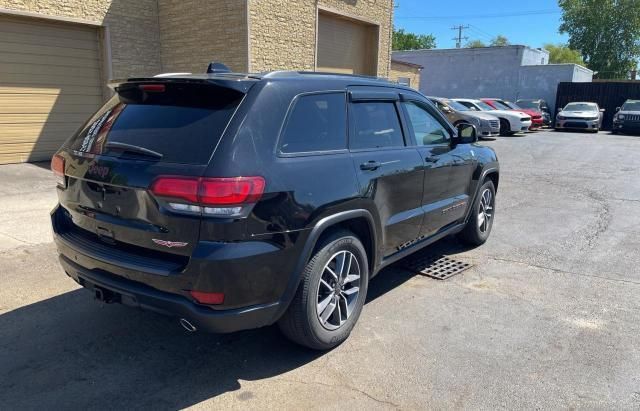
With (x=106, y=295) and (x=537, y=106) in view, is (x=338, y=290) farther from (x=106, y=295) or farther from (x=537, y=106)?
(x=537, y=106)

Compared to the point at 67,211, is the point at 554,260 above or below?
below

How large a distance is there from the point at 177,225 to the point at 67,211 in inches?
49.6

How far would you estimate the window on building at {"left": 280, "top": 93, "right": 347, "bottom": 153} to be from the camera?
3.17 metres

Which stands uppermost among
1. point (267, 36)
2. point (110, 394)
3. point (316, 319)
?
point (267, 36)

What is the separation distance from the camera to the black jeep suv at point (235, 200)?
2.76m

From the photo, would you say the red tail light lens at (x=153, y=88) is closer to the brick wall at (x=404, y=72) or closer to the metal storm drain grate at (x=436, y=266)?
the metal storm drain grate at (x=436, y=266)

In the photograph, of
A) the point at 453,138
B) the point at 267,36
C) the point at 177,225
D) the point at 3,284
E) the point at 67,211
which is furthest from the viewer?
the point at 267,36

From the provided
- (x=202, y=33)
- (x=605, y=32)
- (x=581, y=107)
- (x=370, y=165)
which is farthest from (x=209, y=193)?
(x=605, y=32)

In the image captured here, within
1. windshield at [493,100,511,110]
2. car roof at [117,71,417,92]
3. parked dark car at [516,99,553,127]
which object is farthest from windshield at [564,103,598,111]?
car roof at [117,71,417,92]

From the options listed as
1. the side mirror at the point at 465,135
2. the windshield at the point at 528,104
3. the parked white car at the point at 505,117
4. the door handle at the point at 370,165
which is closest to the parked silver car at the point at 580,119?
the windshield at the point at 528,104

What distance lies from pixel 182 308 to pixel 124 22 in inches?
461

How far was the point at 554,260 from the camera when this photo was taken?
5.57 metres

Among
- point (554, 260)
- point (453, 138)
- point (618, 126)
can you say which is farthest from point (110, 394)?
point (618, 126)

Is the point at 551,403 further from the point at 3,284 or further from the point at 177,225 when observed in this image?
the point at 3,284
